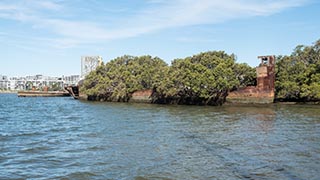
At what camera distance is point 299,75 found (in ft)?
176

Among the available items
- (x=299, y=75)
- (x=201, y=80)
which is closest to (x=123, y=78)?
(x=201, y=80)

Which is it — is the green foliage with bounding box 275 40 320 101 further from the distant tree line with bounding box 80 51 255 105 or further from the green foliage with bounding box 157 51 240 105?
the green foliage with bounding box 157 51 240 105

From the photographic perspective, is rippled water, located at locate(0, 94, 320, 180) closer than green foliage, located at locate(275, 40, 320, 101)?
Yes

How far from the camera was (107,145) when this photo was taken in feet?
54.1

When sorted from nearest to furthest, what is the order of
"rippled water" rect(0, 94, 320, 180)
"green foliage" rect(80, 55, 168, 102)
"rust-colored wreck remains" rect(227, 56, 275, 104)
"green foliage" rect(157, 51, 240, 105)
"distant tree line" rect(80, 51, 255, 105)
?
1. "rippled water" rect(0, 94, 320, 180)
2. "green foliage" rect(157, 51, 240, 105)
3. "distant tree line" rect(80, 51, 255, 105)
4. "rust-colored wreck remains" rect(227, 56, 275, 104)
5. "green foliage" rect(80, 55, 168, 102)

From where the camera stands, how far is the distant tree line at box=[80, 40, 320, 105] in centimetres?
4994

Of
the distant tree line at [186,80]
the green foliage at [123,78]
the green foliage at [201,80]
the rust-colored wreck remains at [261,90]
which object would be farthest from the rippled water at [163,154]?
the green foliage at [123,78]

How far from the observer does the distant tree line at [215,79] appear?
164 feet

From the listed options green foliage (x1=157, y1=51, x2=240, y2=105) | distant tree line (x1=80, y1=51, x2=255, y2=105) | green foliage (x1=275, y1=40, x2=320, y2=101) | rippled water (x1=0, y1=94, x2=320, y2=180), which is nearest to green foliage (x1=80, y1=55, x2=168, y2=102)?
distant tree line (x1=80, y1=51, x2=255, y2=105)

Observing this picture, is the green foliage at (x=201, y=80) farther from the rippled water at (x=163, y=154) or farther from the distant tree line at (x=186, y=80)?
the rippled water at (x=163, y=154)

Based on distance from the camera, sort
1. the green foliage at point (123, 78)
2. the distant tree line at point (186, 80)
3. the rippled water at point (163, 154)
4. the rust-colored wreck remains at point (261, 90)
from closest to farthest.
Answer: the rippled water at point (163, 154) < the distant tree line at point (186, 80) < the rust-colored wreck remains at point (261, 90) < the green foliage at point (123, 78)

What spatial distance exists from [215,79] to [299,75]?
14.3 meters

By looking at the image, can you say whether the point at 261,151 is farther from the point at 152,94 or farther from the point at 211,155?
the point at 152,94

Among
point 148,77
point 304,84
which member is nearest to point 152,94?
point 148,77
